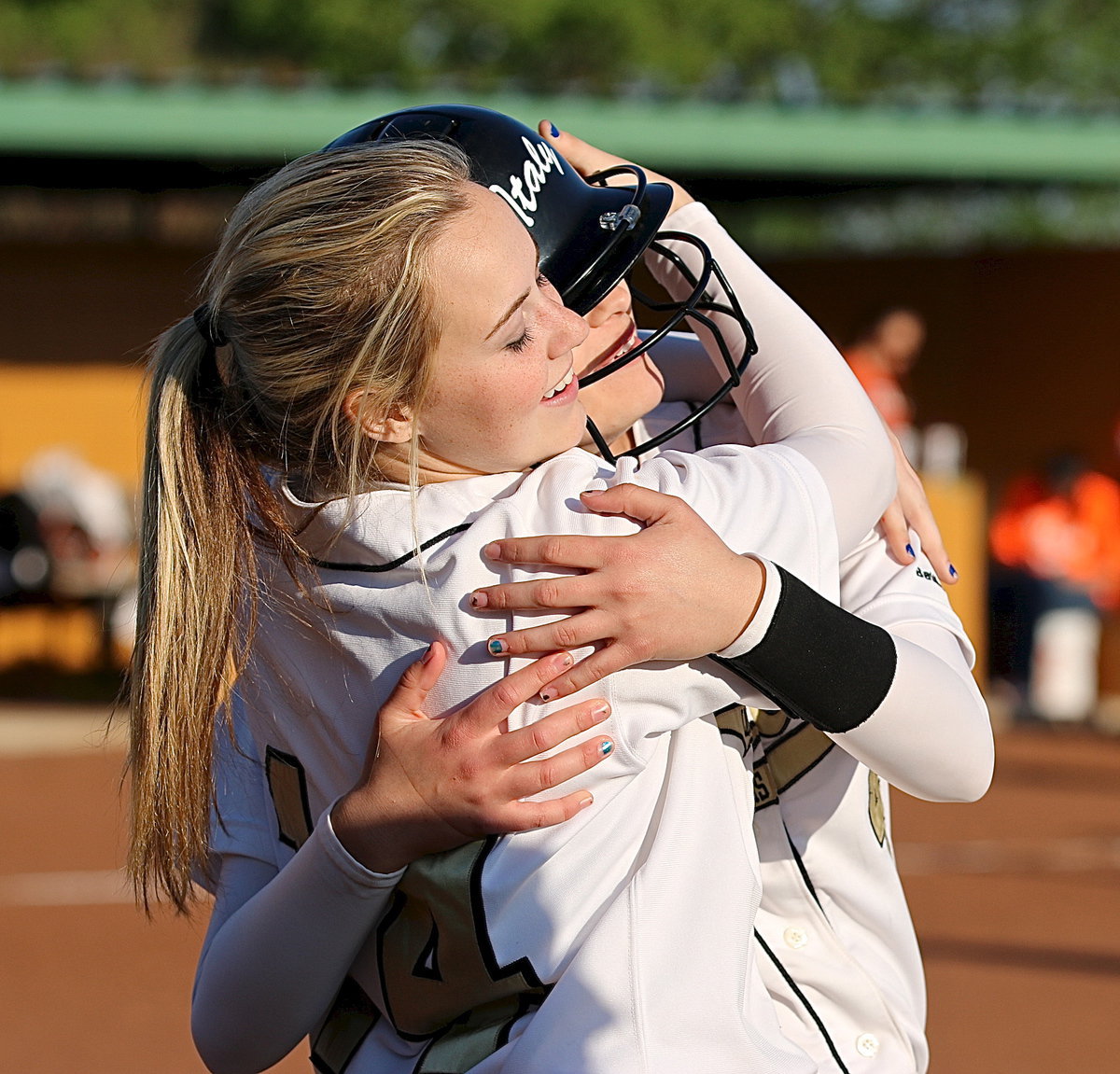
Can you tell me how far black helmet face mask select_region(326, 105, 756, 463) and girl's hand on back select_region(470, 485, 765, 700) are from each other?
1.16ft

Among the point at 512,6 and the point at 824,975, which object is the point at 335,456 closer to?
the point at 824,975

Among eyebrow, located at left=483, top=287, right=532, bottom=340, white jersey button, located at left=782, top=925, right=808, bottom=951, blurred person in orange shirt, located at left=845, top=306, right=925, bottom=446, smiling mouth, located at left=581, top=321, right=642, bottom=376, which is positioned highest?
eyebrow, located at left=483, top=287, right=532, bottom=340

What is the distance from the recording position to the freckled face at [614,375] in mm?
2094

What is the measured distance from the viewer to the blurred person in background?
41.9ft

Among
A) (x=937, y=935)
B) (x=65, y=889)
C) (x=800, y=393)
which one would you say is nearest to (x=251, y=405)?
(x=800, y=393)

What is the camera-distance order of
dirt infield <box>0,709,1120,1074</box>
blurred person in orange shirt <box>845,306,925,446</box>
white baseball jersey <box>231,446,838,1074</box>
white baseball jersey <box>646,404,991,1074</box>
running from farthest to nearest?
blurred person in orange shirt <box>845,306,925,446</box> < dirt infield <box>0,709,1120,1074</box> < white baseball jersey <box>646,404,991,1074</box> < white baseball jersey <box>231,446,838,1074</box>

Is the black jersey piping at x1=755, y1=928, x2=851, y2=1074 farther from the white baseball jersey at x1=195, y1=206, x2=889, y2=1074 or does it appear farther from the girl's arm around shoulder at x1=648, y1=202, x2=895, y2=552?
the girl's arm around shoulder at x1=648, y1=202, x2=895, y2=552

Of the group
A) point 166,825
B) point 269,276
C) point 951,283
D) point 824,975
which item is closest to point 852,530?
point 824,975

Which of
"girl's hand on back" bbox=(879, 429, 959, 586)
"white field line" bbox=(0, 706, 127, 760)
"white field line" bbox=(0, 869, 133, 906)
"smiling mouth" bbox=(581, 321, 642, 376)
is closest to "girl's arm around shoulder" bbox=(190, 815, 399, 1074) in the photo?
"smiling mouth" bbox=(581, 321, 642, 376)

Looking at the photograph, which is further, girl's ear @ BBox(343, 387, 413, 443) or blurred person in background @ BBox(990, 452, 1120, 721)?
blurred person in background @ BBox(990, 452, 1120, 721)

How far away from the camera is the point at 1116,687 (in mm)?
13344

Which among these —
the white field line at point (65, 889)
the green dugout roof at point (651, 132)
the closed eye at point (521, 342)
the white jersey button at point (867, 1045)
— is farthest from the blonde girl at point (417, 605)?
the green dugout roof at point (651, 132)

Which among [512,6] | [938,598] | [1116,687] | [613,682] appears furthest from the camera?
[512,6]

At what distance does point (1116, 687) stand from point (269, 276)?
12657 millimetres
